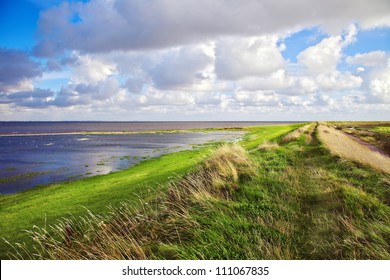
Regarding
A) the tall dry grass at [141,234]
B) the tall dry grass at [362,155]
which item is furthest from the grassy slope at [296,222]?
the tall dry grass at [362,155]

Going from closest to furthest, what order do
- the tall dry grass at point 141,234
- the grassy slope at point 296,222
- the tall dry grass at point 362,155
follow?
1. the grassy slope at point 296,222
2. the tall dry grass at point 141,234
3. the tall dry grass at point 362,155

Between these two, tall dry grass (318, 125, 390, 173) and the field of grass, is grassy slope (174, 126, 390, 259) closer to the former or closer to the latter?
the field of grass

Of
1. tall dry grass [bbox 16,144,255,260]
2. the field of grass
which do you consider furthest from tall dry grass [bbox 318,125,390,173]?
tall dry grass [bbox 16,144,255,260]

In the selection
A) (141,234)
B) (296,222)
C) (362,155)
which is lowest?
(141,234)

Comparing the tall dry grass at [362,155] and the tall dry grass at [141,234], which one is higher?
the tall dry grass at [362,155]

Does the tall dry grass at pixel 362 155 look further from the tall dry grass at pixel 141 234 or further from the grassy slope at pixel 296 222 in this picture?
the tall dry grass at pixel 141 234

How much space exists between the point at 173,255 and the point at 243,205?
309cm

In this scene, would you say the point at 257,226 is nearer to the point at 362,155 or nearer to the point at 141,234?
the point at 141,234

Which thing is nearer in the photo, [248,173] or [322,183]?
[322,183]

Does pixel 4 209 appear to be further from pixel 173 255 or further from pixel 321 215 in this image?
pixel 321 215

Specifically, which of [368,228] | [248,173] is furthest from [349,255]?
[248,173]

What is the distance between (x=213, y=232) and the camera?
605 cm

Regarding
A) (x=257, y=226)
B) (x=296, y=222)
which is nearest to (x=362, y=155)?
(x=296, y=222)
